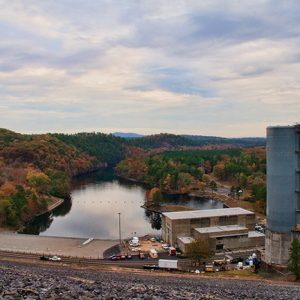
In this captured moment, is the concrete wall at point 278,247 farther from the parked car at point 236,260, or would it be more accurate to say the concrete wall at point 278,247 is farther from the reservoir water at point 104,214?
the reservoir water at point 104,214

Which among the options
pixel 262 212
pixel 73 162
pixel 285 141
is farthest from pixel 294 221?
pixel 73 162

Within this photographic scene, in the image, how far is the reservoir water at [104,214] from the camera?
4903cm

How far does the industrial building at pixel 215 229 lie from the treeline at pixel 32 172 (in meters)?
21.3

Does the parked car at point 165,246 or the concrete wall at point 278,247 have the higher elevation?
the concrete wall at point 278,247

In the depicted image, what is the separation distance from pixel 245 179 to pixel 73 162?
5765 cm

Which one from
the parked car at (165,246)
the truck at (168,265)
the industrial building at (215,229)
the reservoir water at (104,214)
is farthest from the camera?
the reservoir water at (104,214)

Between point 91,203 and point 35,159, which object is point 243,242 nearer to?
point 91,203

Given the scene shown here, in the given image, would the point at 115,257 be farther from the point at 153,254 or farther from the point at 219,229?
the point at 219,229

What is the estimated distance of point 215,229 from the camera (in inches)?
1486

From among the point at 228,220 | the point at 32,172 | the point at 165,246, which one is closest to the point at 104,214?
the point at 165,246

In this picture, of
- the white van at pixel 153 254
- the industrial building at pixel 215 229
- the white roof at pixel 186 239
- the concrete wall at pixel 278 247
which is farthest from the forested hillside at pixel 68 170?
the concrete wall at pixel 278 247

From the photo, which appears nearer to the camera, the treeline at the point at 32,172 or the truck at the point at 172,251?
the truck at the point at 172,251

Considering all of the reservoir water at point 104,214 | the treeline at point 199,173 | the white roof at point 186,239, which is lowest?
the reservoir water at point 104,214

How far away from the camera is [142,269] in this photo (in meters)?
30.6
